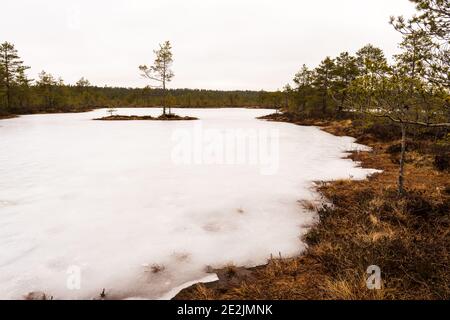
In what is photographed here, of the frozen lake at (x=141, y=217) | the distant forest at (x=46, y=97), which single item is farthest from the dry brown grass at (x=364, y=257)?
the distant forest at (x=46, y=97)

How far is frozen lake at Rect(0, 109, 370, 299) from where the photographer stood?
3.92 meters

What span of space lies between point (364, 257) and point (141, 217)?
4.04 m

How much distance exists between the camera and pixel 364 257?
3.92 m

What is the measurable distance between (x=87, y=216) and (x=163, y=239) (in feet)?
6.41

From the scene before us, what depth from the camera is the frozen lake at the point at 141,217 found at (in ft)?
12.8

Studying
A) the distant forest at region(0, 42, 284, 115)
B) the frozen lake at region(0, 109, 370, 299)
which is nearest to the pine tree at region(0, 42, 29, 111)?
the distant forest at region(0, 42, 284, 115)

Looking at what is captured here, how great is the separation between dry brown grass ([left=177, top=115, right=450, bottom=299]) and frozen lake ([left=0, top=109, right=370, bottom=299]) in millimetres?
424

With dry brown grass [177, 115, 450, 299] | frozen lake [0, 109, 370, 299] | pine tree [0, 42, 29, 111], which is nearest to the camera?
dry brown grass [177, 115, 450, 299]

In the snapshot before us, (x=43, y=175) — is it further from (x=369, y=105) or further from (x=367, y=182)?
(x=367, y=182)

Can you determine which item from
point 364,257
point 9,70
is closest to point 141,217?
point 364,257

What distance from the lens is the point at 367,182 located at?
8.30 metres

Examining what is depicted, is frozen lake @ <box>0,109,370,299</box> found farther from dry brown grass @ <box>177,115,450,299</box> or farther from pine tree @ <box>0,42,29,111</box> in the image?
pine tree @ <box>0,42,29,111</box>

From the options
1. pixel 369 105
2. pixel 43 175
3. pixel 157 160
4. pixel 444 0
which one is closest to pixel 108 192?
pixel 43 175

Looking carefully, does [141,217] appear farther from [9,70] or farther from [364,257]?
[9,70]
